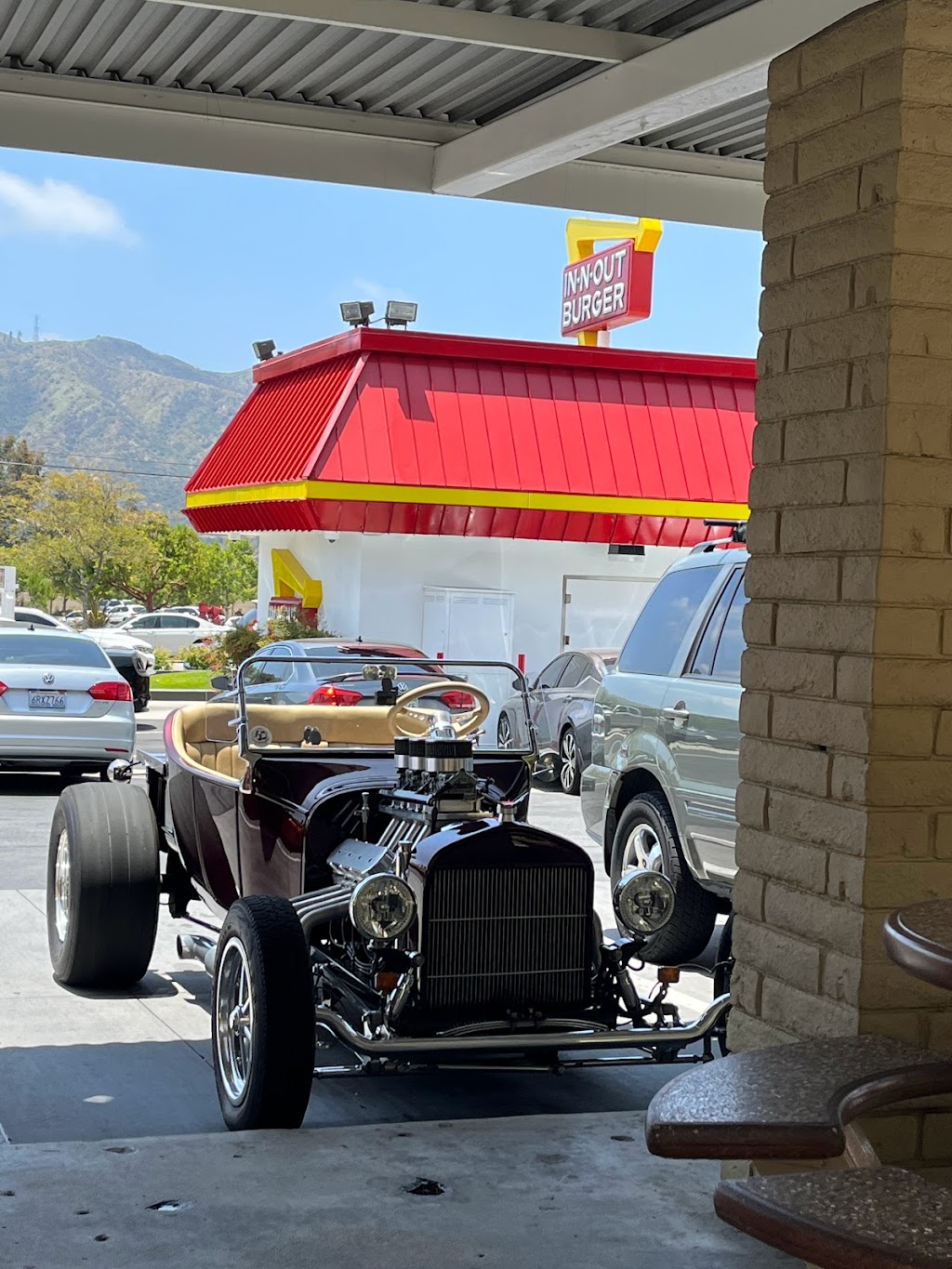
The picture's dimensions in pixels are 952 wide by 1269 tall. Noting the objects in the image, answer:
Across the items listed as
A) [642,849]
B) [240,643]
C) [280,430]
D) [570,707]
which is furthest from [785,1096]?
Result: [240,643]

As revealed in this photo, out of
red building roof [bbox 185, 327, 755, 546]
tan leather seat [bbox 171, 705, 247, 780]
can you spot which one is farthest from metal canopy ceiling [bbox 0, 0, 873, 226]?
red building roof [bbox 185, 327, 755, 546]

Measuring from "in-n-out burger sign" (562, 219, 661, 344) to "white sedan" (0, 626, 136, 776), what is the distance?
1670 cm

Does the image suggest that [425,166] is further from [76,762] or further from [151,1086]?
[76,762]

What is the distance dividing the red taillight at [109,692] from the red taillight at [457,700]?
7978 millimetres

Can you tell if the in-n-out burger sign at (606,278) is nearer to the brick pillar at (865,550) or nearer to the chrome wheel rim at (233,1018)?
the chrome wheel rim at (233,1018)

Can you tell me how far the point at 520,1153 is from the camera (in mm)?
4777

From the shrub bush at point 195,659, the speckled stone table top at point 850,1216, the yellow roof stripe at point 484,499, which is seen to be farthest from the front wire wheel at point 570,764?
the shrub bush at point 195,659

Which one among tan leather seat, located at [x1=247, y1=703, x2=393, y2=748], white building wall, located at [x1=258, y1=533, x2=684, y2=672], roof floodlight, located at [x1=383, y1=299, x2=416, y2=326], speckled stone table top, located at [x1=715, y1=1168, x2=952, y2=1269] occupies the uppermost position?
roof floodlight, located at [x1=383, y1=299, x2=416, y2=326]

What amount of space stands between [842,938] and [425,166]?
5313mm

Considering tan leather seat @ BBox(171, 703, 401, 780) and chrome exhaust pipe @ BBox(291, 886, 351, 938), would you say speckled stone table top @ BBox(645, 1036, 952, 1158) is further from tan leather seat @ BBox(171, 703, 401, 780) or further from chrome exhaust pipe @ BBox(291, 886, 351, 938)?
tan leather seat @ BBox(171, 703, 401, 780)

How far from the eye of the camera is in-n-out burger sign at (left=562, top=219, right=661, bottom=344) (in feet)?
98.8

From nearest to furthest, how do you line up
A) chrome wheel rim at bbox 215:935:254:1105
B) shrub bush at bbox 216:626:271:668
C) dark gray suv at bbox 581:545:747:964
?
chrome wheel rim at bbox 215:935:254:1105 → dark gray suv at bbox 581:545:747:964 → shrub bush at bbox 216:626:271:668

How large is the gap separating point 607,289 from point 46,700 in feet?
59.7

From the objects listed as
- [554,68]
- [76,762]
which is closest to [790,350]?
[554,68]
